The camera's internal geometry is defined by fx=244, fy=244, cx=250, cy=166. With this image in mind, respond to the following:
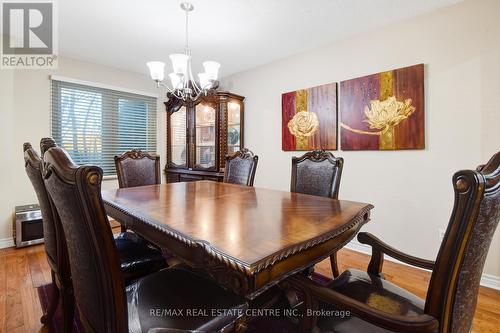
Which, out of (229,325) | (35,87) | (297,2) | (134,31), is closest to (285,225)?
(229,325)

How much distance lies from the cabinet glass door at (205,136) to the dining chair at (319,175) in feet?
5.96

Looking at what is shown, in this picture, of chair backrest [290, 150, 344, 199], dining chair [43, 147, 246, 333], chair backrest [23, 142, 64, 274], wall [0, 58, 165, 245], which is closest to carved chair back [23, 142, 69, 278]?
chair backrest [23, 142, 64, 274]

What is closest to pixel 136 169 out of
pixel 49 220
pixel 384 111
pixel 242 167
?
pixel 242 167

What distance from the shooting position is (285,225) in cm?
109

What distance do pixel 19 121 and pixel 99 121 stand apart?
874mm

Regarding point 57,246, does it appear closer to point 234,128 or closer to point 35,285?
point 35,285

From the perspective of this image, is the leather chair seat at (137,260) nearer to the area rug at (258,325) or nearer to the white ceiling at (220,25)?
the area rug at (258,325)

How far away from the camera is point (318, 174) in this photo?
204 cm

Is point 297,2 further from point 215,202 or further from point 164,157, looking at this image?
point 164,157

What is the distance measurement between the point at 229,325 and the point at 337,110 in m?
2.50

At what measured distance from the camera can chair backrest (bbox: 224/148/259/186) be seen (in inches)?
97.8

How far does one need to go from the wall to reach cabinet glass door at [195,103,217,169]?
171 centimetres

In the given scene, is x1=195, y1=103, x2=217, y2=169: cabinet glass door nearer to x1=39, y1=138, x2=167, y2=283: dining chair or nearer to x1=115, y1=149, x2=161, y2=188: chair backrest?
x1=115, y1=149, x2=161, y2=188: chair backrest

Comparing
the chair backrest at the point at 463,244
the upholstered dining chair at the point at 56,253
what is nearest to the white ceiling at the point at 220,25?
the upholstered dining chair at the point at 56,253
